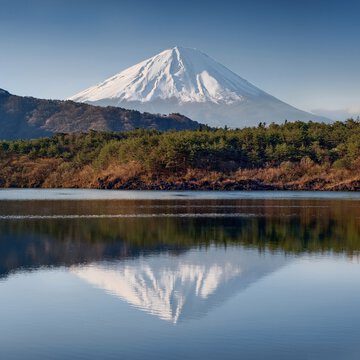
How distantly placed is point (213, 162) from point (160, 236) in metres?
59.6

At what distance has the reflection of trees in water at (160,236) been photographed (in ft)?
87.0

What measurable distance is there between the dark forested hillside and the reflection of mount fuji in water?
61748mm

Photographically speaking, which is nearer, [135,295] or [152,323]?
[152,323]

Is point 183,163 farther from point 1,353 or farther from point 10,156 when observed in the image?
point 1,353

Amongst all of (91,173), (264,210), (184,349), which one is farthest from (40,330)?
(91,173)

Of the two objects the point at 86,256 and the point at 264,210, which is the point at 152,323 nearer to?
the point at 86,256

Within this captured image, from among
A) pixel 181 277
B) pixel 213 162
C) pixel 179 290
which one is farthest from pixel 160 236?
pixel 213 162

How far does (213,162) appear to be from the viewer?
91.6m

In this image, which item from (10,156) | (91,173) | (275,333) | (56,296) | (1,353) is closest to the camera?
(1,353)

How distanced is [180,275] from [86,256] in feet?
17.5

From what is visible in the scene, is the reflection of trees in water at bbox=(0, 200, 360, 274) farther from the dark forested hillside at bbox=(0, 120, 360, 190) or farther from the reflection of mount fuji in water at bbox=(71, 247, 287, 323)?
the dark forested hillside at bbox=(0, 120, 360, 190)

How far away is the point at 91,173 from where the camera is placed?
99688mm

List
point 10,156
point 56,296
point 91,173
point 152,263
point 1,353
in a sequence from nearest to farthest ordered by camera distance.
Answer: point 1,353 → point 56,296 → point 152,263 → point 91,173 → point 10,156

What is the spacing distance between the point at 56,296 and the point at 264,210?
105 ft
